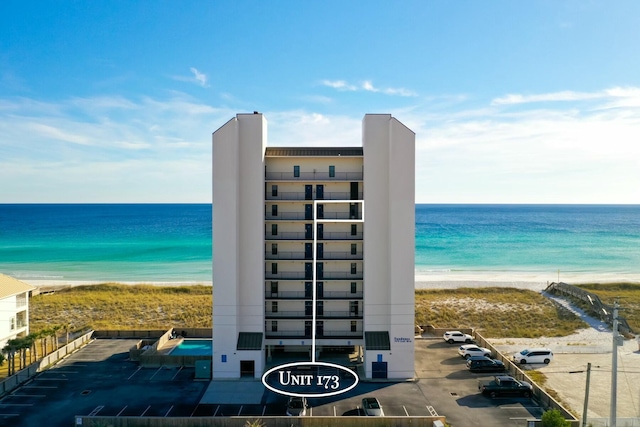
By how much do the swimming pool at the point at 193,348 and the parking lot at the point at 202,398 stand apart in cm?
366

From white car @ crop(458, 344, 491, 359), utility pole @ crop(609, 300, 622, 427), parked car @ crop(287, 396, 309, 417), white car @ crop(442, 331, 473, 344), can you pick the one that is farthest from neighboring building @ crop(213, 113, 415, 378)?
utility pole @ crop(609, 300, 622, 427)

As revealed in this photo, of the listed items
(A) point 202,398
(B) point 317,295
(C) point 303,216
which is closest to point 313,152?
(C) point 303,216

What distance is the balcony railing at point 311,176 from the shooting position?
114 feet

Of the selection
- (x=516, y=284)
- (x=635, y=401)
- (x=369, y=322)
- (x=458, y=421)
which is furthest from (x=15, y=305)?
(x=516, y=284)

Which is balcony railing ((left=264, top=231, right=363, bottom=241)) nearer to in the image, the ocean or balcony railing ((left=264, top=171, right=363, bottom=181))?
balcony railing ((left=264, top=171, right=363, bottom=181))

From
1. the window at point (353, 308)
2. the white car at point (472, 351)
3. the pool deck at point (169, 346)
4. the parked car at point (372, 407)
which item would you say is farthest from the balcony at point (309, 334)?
the pool deck at point (169, 346)

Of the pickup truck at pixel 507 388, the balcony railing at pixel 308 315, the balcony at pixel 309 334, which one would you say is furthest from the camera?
the balcony railing at pixel 308 315

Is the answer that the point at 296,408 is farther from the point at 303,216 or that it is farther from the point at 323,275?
the point at 303,216

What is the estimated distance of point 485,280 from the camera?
84.2 meters

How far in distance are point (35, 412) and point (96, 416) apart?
198 inches

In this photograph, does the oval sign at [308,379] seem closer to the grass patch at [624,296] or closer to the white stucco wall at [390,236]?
the white stucco wall at [390,236]

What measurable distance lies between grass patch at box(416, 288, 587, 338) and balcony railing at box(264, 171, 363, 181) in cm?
2293

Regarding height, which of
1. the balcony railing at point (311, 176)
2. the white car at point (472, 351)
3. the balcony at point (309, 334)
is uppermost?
the balcony railing at point (311, 176)

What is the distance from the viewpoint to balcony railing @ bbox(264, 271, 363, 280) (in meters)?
34.8
